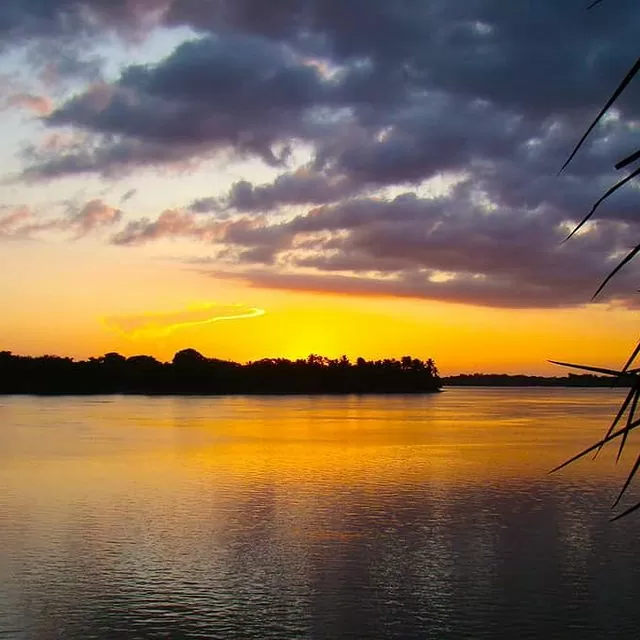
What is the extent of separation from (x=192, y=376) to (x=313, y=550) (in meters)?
118

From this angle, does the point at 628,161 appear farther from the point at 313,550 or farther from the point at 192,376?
the point at 192,376

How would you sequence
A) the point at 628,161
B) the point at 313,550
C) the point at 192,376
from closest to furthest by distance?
the point at 628,161 → the point at 313,550 → the point at 192,376

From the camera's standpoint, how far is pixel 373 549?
14.2 m

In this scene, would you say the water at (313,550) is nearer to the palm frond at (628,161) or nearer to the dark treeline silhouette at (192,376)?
the palm frond at (628,161)

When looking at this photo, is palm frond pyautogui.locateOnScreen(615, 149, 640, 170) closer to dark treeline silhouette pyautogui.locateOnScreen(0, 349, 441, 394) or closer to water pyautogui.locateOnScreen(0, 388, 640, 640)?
water pyautogui.locateOnScreen(0, 388, 640, 640)

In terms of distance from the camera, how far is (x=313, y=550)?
14141 millimetres

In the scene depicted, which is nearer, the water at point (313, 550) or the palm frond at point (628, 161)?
the palm frond at point (628, 161)

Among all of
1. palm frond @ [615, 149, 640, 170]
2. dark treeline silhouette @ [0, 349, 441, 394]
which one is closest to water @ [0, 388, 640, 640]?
palm frond @ [615, 149, 640, 170]

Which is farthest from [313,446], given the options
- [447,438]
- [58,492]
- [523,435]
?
[58,492]

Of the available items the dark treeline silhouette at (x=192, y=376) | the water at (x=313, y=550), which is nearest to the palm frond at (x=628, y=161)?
the water at (x=313, y=550)

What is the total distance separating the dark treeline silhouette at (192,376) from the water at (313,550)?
326ft

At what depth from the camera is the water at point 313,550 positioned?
1054 cm

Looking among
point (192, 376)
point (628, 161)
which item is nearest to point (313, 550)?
point (628, 161)

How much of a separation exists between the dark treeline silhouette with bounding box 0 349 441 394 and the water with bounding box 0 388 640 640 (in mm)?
99427
